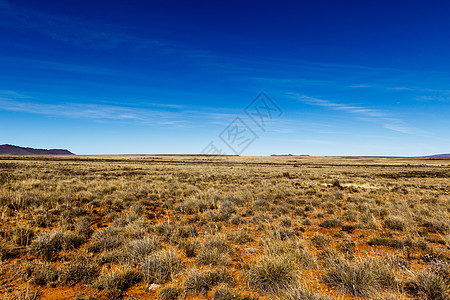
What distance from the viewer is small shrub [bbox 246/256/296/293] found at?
4.11 meters

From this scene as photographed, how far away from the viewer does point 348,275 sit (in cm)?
420

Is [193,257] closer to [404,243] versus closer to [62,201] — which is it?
[404,243]

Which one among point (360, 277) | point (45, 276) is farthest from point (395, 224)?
point (45, 276)

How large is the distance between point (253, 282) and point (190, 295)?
1.27m

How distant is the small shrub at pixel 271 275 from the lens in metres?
4.11

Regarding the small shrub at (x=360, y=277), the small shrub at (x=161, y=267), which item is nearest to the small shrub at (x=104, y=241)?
the small shrub at (x=161, y=267)

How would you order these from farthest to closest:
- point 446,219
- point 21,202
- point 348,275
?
point 21,202
point 446,219
point 348,275

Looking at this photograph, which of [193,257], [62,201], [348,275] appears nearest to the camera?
[348,275]

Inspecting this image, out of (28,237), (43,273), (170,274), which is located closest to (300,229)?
(170,274)

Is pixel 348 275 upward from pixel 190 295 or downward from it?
upward

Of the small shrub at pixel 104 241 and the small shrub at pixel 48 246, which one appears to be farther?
the small shrub at pixel 104 241

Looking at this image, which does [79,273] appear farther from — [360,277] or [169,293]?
[360,277]

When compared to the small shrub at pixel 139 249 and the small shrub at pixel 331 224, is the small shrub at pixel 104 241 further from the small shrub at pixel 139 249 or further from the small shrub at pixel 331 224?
the small shrub at pixel 331 224

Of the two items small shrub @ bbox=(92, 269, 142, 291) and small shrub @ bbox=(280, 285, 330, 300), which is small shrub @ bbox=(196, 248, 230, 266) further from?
small shrub @ bbox=(280, 285, 330, 300)
